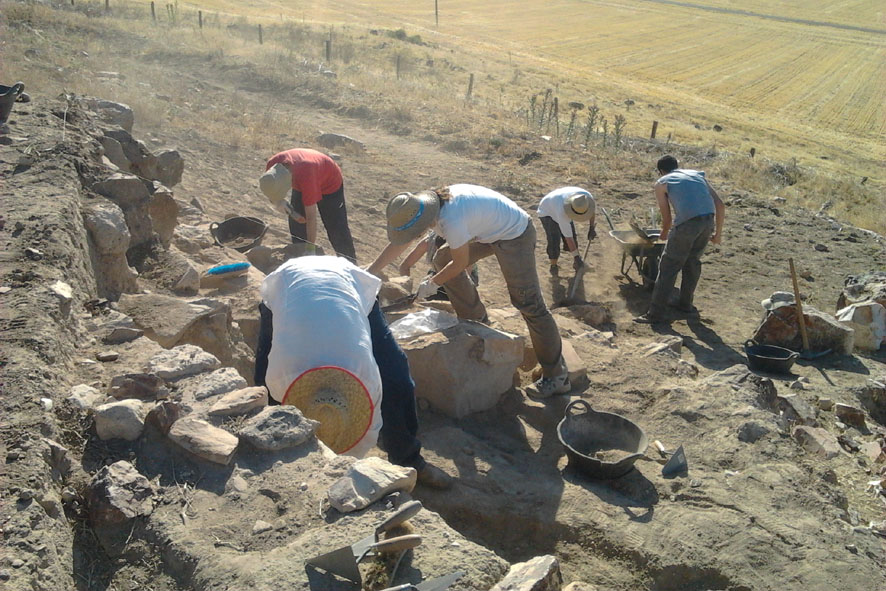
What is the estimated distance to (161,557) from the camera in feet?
8.66

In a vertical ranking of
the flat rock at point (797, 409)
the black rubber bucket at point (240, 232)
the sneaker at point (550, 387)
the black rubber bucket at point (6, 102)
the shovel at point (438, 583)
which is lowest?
the flat rock at point (797, 409)

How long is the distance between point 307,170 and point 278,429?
3.25 meters

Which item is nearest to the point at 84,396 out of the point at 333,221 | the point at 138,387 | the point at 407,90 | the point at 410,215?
the point at 138,387

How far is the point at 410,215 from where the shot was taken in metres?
4.48

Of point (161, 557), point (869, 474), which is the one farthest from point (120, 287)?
point (869, 474)

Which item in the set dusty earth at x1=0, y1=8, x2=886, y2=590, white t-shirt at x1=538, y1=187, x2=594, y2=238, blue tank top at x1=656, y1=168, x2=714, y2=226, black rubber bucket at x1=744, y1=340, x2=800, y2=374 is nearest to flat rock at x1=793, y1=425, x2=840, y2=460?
dusty earth at x1=0, y1=8, x2=886, y2=590

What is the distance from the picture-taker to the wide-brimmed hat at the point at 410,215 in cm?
447

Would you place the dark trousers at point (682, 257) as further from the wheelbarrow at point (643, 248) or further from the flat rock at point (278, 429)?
the flat rock at point (278, 429)

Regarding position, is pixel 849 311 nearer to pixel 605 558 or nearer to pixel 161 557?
pixel 605 558

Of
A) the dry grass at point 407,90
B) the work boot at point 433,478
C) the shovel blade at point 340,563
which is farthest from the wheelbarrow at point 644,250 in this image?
the shovel blade at point 340,563

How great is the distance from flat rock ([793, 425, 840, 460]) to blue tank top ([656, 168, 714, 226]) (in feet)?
8.51

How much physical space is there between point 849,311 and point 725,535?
Result: 15.3ft

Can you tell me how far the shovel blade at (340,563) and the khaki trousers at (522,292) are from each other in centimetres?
297

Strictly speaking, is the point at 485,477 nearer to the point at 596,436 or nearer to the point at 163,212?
the point at 596,436
